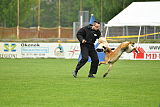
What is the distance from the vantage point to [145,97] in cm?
1321

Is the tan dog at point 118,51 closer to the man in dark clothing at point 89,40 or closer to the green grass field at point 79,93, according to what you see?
the man in dark clothing at point 89,40

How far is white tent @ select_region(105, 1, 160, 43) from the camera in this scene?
3392 centimetres

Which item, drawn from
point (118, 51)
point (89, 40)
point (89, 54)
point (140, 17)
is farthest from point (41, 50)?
point (118, 51)

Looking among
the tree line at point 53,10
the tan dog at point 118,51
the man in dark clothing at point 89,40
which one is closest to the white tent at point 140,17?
the tan dog at point 118,51

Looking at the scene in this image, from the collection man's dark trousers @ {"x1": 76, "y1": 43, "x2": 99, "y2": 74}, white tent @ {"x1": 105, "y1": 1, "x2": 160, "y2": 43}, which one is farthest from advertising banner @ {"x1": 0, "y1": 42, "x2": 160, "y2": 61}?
man's dark trousers @ {"x1": 76, "y1": 43, "x2": 99, "y2": 74}

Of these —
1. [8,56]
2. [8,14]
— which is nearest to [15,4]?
[8,14]

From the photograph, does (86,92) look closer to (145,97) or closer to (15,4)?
(145,97)

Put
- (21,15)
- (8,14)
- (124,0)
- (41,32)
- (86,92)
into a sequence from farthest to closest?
(21,15) → (8,14) → (41,32) → (124,0) → (86,92)

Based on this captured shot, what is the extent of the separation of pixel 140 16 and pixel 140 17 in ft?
0.47

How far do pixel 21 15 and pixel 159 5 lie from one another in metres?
40.0

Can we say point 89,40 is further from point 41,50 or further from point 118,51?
point 41,50

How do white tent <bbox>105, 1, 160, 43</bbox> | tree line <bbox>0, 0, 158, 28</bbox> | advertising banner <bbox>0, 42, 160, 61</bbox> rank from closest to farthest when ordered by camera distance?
1. white tent <bbox>105, 1, 160, 43</bbox>
2. advertising banner <bbox>0, 42, 160, 61</bbox>
3. tree line <bbox>0, 0, 158, 28</bbox>

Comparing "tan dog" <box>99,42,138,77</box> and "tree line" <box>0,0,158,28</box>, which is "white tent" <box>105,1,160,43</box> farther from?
"tree line" <box>0,0,158,28</box>

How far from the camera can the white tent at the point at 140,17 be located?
33.9 metres
